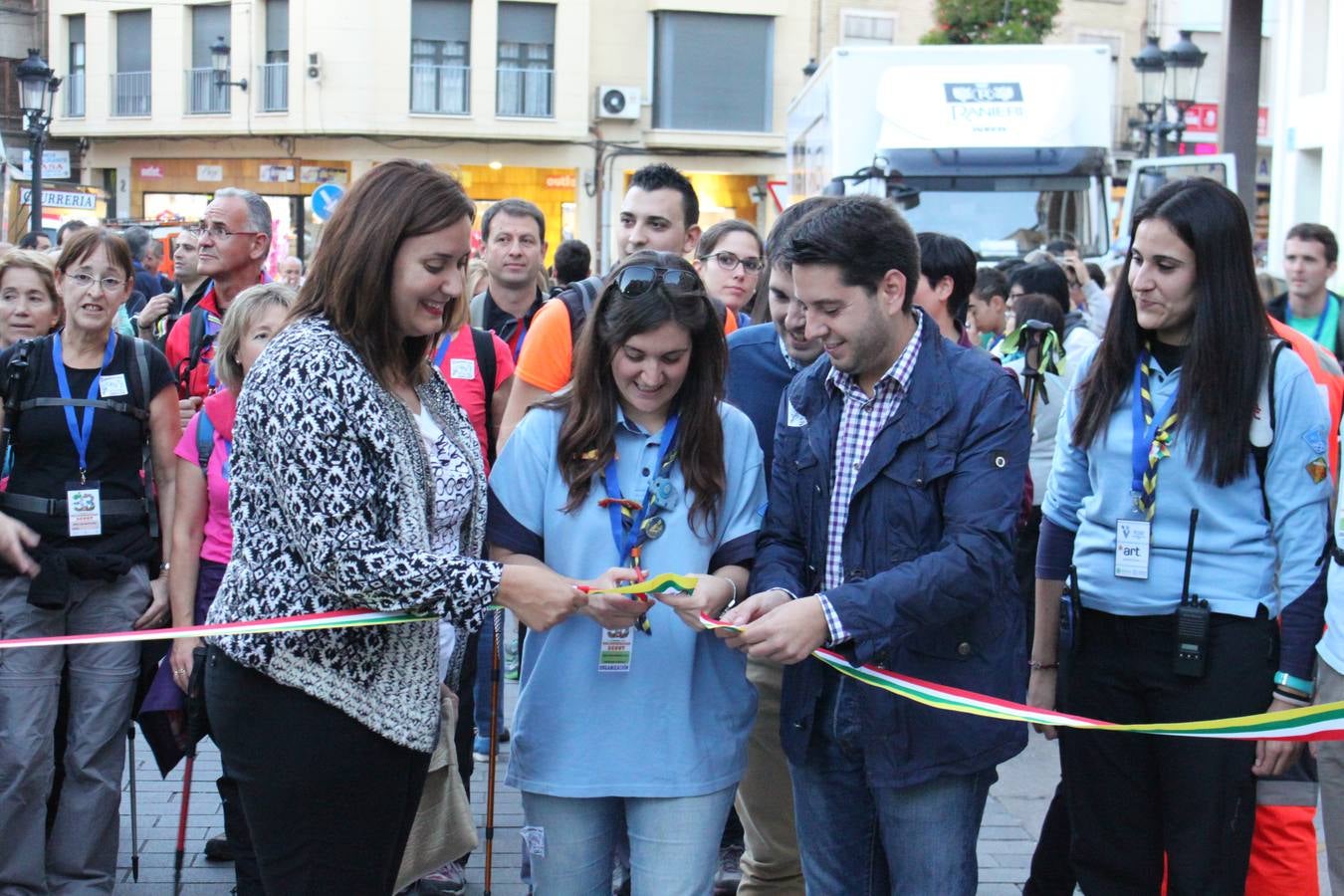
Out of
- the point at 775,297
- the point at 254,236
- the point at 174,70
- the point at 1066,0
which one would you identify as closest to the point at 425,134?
the point at 174,70

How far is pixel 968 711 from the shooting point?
10.6ft

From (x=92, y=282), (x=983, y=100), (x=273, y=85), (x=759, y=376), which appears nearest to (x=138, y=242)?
(x=983, y=100)

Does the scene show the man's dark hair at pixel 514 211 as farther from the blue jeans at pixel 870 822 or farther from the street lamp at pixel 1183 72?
the street lamp at pixel 1183 72

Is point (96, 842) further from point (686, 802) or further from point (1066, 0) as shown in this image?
point (1066, 0)

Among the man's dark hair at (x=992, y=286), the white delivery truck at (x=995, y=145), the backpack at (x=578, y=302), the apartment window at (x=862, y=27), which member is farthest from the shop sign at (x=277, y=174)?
the backpack at (x=578, y=302)

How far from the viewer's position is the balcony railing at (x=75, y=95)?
36.0m

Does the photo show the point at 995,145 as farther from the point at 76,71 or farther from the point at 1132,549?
the point at 76,71

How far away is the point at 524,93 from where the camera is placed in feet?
110

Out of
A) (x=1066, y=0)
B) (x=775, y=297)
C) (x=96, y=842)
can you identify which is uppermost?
(x=1066, y=0)

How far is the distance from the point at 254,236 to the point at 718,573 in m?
3.76

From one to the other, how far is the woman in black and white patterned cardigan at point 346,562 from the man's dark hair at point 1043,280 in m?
6.23

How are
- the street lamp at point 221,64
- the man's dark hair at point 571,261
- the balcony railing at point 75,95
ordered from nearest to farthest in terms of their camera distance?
the man's dark hair at point 571,261, the street lamp at point 221,64, the balcony railing at point 75,95

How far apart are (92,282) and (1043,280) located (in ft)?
18.7

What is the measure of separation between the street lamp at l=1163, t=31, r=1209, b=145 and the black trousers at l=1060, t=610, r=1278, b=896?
15.8 meters
